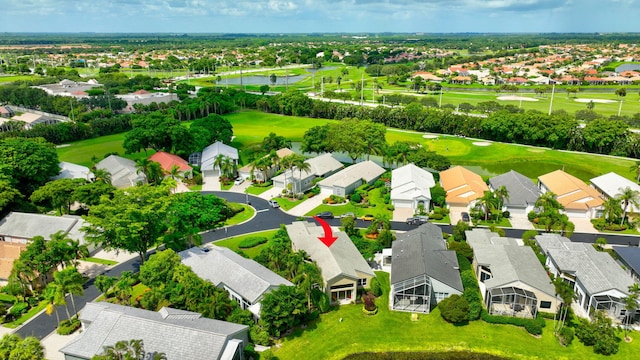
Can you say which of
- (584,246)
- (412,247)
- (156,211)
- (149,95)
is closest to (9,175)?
(156,211)

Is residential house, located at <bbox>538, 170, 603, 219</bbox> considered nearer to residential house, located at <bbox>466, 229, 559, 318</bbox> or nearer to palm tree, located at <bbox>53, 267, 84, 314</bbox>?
residential house, located at <bbox>466, 229, 559, 318</bbox>

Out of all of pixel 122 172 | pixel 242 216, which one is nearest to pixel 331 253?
pixel 242 216

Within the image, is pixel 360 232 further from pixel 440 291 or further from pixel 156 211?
pixel 156 211

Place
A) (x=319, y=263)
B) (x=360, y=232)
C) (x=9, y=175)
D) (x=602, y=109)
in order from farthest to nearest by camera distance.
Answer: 1. (x=602, y=109)
2. (x=9, y=175)
3. (x=360, y=232)
4. (x=319, y=263)

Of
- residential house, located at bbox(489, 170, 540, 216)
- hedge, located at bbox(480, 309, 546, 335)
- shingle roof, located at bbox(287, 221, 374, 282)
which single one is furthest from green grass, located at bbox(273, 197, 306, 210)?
hedge, located at bbox(480, 309, 546, 335)

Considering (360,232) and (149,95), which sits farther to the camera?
(149,95)

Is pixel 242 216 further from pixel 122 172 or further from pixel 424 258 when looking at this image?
pixel 424 258
